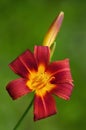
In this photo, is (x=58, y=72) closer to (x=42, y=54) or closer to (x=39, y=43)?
(x=42, y=54)

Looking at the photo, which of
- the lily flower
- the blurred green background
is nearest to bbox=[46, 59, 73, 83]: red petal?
the lily flower

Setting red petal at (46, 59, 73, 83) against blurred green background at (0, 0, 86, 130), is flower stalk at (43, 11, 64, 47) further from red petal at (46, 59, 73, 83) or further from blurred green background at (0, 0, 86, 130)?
blurred green background at (0, 0, 86, 130)

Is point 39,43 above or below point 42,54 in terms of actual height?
below

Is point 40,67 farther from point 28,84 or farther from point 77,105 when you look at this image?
point 77,105

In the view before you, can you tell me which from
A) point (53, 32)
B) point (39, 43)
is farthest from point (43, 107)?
point (39, 43)

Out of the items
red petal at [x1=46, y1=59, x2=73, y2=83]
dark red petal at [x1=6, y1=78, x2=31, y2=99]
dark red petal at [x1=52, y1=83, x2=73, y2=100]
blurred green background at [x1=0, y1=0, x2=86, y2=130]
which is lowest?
blurred green background at [x1=0, y1=0, x2=86, y2=130]

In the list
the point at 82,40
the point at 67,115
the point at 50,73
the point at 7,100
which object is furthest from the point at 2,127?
the point at 50,73

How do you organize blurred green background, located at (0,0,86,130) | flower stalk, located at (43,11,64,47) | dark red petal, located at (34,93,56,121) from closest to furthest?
dark red petal, located at (34,93,56,121)
flower stalk, located at (43,11,64,47)
blurred green background, located at (0,0,86,130)

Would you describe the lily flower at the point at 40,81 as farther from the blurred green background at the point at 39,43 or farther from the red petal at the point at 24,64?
the blurred green background at the point at 39,43
